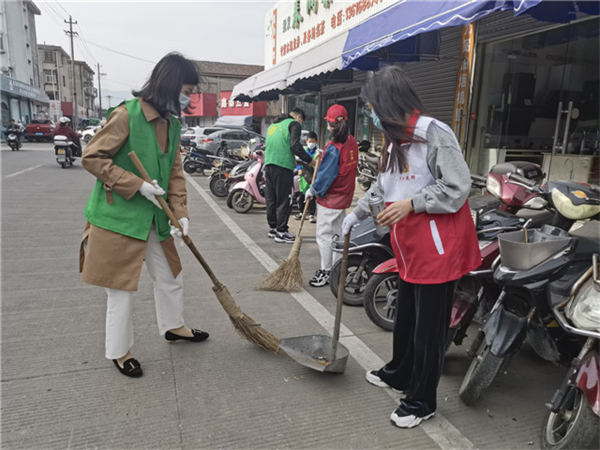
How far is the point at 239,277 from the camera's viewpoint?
4.66m

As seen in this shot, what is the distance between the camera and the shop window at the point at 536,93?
654 centimetres

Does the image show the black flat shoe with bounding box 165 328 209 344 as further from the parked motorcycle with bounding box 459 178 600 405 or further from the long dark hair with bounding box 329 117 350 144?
the long dark hair with bounding box 329 117 350 144

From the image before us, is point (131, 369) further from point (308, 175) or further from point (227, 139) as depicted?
point (227, 139)

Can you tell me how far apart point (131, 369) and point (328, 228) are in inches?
91.0

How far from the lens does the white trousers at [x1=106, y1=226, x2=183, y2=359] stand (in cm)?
262

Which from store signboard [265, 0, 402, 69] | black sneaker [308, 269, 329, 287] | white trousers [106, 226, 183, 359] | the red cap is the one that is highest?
store signboard [265, 0, 402, 69]

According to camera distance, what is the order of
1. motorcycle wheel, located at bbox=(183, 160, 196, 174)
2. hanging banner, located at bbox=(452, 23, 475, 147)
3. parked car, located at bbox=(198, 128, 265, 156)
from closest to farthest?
hanging banner, located at bbox=(452, 23, 475, 147)
motorcycle wheel, located at bbox=(183, 160, 196, 174)
parked car, located at bbox=(198, 128, 265, 156)

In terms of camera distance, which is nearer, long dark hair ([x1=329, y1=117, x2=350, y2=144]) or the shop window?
long dark hair ([x1=329, y1=117, x2=350, y2=144])

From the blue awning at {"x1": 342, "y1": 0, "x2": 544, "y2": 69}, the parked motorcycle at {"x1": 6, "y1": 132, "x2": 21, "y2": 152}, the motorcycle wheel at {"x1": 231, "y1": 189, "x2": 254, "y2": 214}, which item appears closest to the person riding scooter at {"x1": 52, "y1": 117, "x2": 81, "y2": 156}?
the parked motorcycle at {"x1": 6, "y1": 132, "x2": 21, "y2": 152}

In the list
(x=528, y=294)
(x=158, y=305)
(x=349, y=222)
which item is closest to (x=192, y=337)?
(x=158, y=305)

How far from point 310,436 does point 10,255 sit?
4.45 metres

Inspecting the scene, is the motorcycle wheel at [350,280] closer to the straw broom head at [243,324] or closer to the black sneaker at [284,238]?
the straw broom head at [243,324]

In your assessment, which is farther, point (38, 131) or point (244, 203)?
point (38, 131)

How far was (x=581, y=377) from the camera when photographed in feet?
6.34
